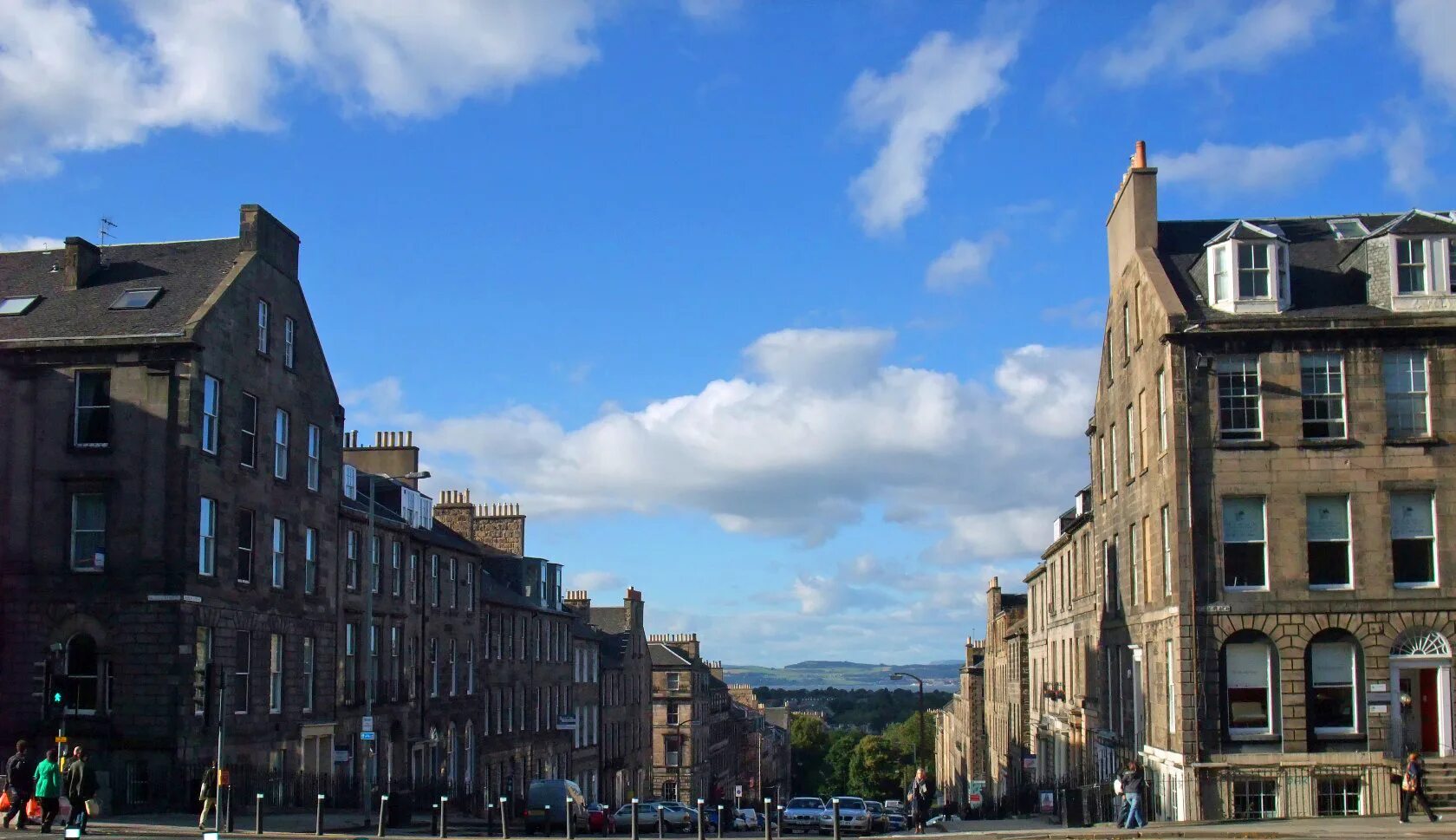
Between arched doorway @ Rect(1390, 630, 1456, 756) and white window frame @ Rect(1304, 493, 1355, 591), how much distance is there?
5.74ft

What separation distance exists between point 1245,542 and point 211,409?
26.1 metres

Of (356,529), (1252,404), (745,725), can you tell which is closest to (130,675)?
(356,529)

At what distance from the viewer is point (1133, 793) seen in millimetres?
33000

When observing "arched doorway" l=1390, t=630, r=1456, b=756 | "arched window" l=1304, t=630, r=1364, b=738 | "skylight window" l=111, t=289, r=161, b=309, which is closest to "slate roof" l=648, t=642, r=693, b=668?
"skylight window" l=111, t=289, r=161, b=309

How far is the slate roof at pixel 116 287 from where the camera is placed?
1478 inches

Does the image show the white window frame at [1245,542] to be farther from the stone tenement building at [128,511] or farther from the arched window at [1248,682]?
the stone tenement building at [128,511]

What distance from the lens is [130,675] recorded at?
35.9m

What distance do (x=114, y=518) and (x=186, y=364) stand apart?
418 centimetres

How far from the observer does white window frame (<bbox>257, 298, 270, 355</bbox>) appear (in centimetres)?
4156

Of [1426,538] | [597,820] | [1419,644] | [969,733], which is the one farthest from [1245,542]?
[969,733]

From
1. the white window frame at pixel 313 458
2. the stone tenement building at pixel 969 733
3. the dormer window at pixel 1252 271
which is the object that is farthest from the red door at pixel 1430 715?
the stone tenement building at pixel 969 733

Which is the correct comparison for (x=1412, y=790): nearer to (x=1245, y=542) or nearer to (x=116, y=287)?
(x=1245, y=542)

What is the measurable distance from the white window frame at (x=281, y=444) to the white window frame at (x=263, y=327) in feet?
7.20

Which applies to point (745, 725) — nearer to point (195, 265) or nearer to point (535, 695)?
point (535, 695)
